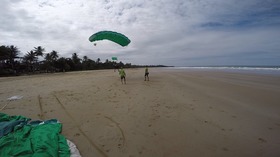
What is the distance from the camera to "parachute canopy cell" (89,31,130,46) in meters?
15.1

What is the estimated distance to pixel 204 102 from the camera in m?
6.96

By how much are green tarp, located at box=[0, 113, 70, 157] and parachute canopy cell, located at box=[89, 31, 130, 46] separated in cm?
1220

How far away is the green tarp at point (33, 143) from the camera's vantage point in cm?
300

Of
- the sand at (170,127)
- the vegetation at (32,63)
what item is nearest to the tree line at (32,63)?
the vegetation at (32,63)

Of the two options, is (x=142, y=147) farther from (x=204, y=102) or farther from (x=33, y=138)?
(x=204, y=102)

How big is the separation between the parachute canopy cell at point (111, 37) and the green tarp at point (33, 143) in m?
12.2

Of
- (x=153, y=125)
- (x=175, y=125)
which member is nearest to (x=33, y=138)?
(x=153, y=125)

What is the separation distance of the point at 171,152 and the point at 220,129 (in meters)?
1.80

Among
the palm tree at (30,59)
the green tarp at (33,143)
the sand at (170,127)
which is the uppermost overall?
the palm tree at (30,59)

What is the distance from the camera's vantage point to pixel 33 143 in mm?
3303

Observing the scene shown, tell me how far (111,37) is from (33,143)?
45.7 ft

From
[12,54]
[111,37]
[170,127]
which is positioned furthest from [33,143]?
[12,54]

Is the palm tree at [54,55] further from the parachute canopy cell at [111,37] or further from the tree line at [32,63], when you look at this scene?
the parachute canopy cell at [111,37]

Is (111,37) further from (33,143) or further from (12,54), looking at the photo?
(12,54)
